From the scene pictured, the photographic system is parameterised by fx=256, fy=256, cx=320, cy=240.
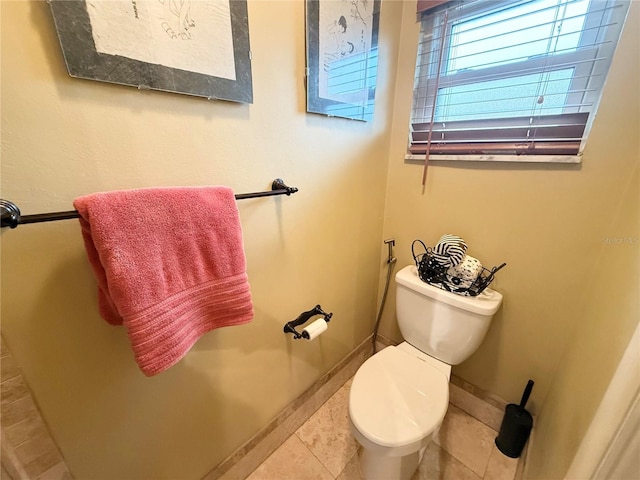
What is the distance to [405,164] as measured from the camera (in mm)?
1315

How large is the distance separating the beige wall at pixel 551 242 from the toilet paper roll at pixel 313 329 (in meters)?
0.61

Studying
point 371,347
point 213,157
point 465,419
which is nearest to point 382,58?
point 213,157

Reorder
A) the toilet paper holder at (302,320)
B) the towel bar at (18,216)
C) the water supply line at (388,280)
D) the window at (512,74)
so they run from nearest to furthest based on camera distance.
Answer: the towel bar at (18,216), the window at (512,74), the toilet paper holder at (302,320), the water supply line at (388,280)

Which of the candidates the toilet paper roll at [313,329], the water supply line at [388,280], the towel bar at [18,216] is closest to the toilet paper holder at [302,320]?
the toilet paper roll at [313,329]

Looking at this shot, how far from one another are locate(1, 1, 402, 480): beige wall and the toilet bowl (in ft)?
1.22

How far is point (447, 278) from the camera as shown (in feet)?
3.74

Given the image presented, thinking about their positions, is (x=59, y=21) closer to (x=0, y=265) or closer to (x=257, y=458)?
(x=0, y=265)

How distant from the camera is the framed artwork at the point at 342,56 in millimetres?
870

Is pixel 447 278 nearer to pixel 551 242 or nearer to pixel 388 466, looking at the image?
pixel 551 242

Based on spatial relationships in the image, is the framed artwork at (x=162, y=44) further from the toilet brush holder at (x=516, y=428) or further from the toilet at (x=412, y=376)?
the toilet brush holder at (x=516, y=428)

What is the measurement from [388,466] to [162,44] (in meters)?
1.57

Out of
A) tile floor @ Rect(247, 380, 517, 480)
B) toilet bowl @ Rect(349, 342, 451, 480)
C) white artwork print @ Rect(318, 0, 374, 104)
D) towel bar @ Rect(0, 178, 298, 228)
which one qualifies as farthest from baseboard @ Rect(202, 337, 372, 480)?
white artwork print @ Rect(318, 0, 374, 104)

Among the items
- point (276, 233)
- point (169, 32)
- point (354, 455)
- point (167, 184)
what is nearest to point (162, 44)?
point (169, 32)

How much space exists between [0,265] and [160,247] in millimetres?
291
